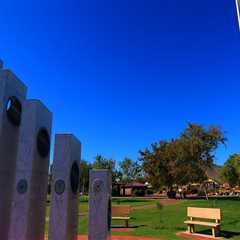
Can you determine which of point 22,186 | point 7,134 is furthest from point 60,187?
point 7,134

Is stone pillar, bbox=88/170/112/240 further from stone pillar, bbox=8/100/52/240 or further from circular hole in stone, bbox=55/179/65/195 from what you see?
stone pillar, bbox=8/100/52/240

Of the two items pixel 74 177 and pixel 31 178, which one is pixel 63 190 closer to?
pixel 74 177

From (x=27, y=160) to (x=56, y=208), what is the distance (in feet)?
5.08

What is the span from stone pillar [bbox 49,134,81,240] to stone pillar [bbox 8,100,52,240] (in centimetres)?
44

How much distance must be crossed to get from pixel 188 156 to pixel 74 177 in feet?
139

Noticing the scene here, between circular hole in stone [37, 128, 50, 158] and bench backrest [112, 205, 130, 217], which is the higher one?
circular hole in stone [37, 128, 50, 158]

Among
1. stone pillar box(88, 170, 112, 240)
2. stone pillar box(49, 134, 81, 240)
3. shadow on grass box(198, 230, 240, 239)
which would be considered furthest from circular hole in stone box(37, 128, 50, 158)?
shadow on grass box(198, 230, 240, 239)

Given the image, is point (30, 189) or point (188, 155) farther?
point (188, 155)

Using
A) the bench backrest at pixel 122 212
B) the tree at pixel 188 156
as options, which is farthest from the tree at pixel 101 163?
the bench backrest at pixel 122 212

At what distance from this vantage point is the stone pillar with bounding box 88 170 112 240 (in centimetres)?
1102

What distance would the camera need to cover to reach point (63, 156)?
446 inches

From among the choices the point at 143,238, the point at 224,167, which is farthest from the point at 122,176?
the point at 143,238

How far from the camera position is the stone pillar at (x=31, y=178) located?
10453 millimetres

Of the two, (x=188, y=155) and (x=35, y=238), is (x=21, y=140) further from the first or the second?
(x=188, y=155)
